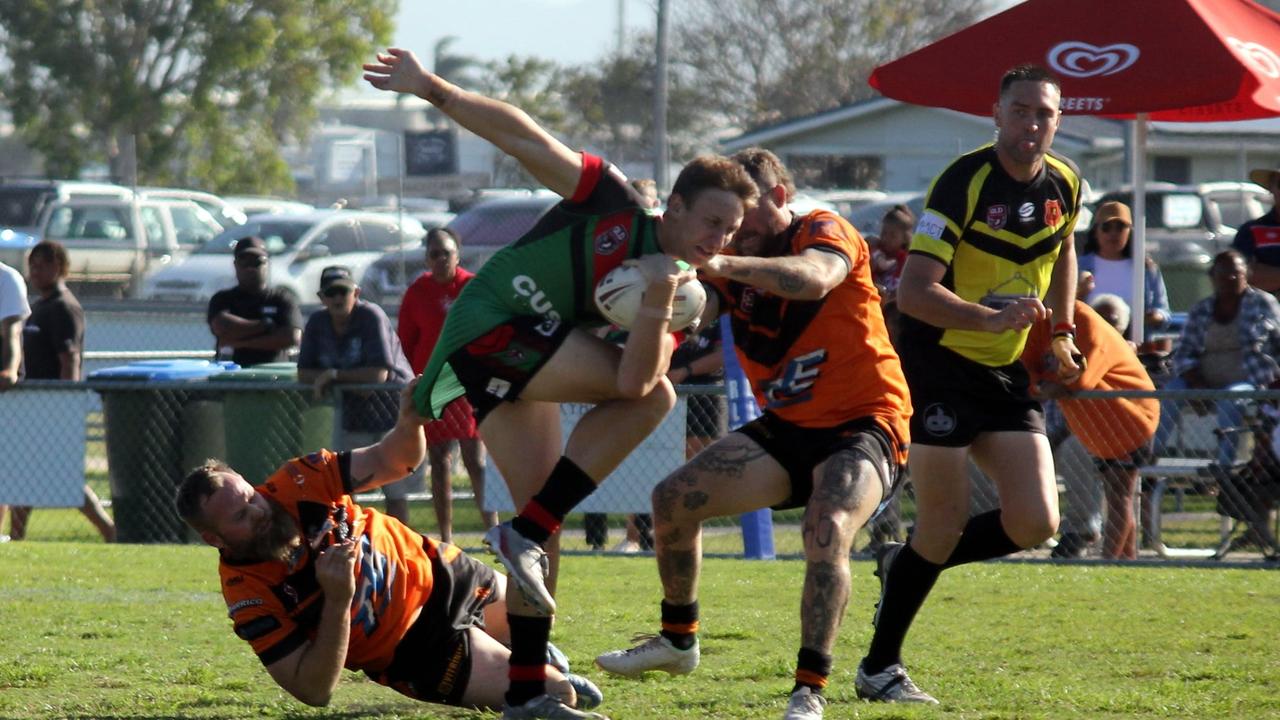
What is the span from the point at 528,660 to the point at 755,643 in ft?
6.70

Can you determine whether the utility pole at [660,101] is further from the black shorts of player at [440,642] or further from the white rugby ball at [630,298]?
the white rugby ball at [630,298]

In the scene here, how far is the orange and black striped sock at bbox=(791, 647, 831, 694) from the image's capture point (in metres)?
5.34

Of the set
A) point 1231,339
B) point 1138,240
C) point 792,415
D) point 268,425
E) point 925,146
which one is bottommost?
point 268,425

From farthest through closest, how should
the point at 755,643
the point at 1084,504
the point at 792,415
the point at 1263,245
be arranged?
the point at 1263,245, the point at 1084,504, the point at 755,643, the point at 792,415

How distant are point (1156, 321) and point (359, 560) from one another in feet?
26.1

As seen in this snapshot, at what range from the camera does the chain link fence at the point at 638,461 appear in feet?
34.5

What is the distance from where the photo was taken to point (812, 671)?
5348mm

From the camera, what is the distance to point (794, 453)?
572cm

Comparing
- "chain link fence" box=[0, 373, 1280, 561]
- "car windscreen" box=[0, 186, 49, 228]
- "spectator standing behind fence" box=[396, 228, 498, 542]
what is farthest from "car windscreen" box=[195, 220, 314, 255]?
"spectator standing behind fence" box=[396, 228, 498, 542]

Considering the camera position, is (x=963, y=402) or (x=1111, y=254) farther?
(x=1111, y=254)

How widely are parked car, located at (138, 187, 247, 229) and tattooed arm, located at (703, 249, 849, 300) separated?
24.6 meters

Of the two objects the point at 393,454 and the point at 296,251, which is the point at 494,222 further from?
the point at 393,454

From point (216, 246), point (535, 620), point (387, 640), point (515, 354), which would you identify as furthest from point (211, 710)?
point (216, 246)

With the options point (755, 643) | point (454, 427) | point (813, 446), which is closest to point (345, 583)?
point (813, 446)
